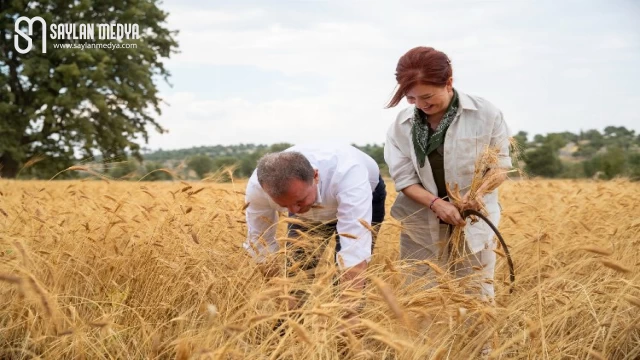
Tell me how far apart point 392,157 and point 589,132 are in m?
59.8

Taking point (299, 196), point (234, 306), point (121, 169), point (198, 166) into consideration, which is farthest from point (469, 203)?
point (198, 166)

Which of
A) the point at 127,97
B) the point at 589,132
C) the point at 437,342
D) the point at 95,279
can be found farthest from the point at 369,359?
the point at 589,132

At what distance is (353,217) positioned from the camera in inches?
115

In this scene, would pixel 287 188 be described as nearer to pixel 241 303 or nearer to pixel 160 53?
pixel 241 303

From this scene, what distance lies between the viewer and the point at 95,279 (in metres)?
3.25

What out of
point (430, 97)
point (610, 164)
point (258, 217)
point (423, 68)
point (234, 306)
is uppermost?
point (423, 68)

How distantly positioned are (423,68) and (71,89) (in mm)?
19462

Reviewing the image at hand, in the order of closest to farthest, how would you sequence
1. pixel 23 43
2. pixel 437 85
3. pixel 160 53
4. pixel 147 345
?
pixel 147 345 → pixel 437 85 → pixel 23 43 → pixel 160 53

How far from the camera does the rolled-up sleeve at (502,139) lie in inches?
130

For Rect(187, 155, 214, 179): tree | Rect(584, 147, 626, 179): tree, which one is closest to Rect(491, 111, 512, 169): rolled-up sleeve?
Rect(187, 155, 214, 179): tree

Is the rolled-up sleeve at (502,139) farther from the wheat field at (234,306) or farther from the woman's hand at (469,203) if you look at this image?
the wheat field at (234,306)

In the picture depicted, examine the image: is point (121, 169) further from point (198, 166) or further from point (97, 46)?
point (97, 46)

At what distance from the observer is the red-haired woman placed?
10.3 feet

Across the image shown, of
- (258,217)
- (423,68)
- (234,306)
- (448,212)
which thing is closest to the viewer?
(234,306)
